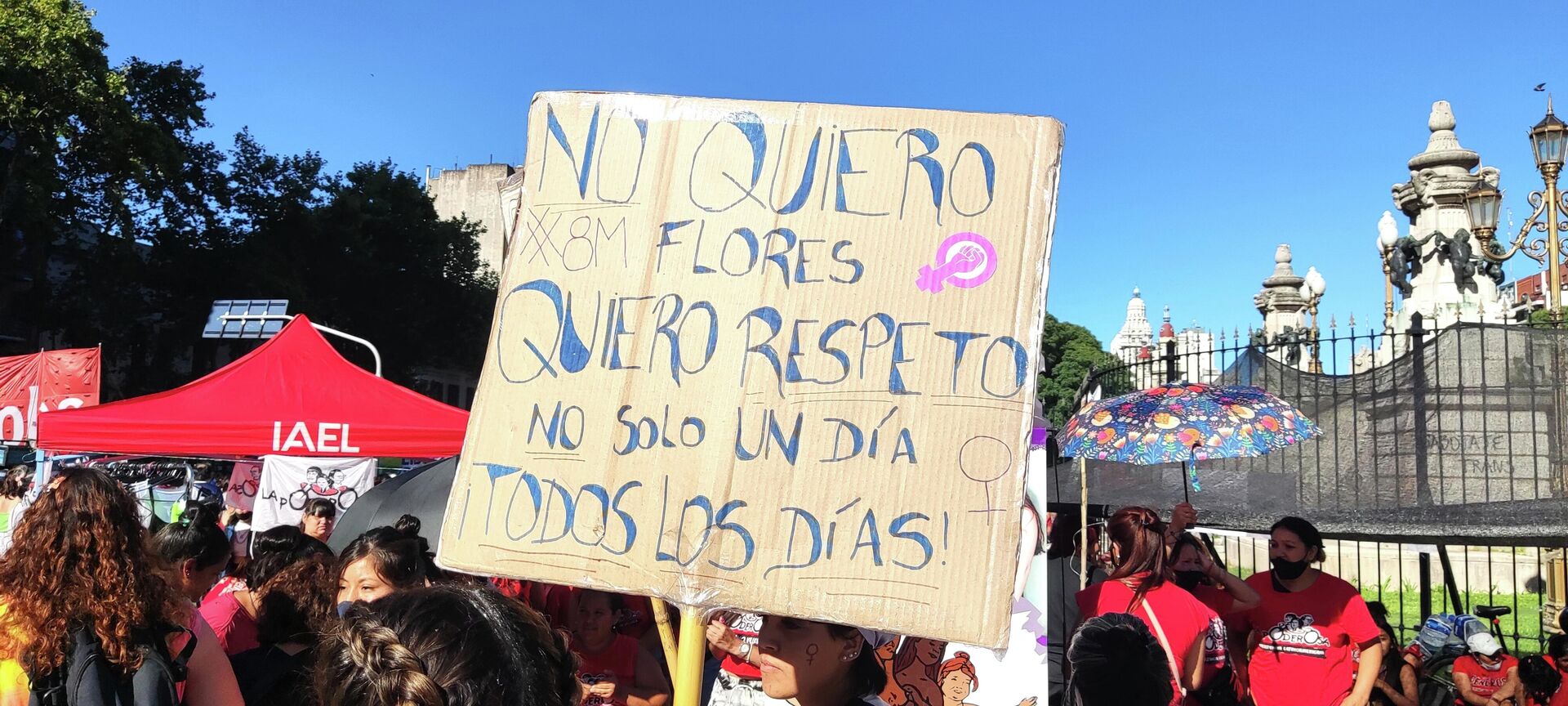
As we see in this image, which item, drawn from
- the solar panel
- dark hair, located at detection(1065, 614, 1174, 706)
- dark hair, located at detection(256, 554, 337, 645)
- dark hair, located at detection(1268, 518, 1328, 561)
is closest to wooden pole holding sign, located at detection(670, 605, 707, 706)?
dark hair, located at detection(1065, 614, 1174, 706)

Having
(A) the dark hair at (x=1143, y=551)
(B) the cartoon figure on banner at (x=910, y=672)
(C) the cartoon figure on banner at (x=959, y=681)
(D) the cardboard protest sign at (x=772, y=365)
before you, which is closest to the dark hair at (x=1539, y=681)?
(A) the dark hair at (x=1143, y=551)

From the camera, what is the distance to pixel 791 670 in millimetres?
2564

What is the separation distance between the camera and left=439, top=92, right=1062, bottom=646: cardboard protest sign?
2455 millimetres

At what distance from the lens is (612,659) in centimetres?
415

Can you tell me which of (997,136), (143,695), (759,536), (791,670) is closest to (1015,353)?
(997,136)

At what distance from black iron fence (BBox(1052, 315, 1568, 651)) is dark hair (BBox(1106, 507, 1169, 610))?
2575mm

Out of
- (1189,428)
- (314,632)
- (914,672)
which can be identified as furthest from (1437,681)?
(314,632)

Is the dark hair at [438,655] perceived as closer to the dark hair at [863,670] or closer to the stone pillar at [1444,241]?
the dark hair at [863,670]

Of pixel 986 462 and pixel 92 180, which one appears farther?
pixel 92 180

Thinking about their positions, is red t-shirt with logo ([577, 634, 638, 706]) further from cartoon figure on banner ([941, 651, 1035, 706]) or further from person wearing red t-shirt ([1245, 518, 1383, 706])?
person wearing red t-shirt ([1245, 518, 1383, 706])

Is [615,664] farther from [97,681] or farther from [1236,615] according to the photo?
[1236,615]

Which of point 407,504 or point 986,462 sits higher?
point 986,462

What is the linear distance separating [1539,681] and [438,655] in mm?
7185

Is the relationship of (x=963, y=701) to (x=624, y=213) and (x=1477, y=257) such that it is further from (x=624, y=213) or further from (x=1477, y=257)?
(x=1477, y=257)
